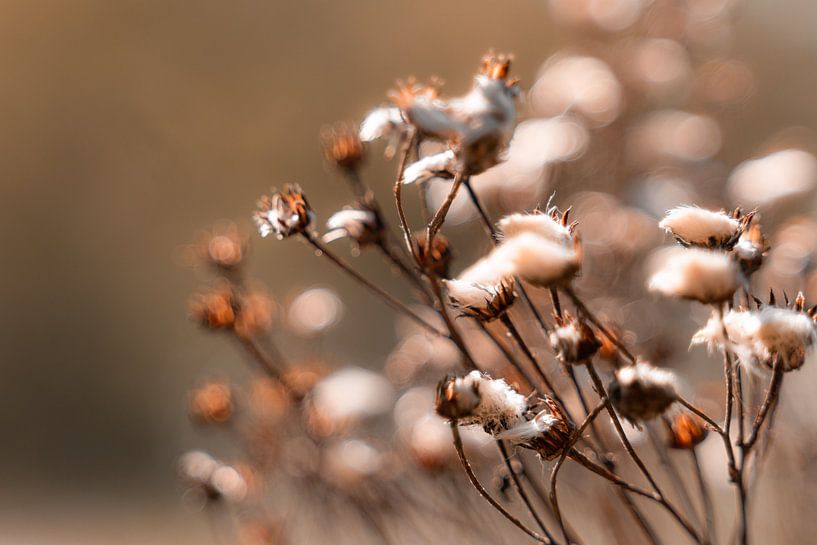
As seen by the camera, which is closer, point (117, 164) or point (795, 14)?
point (795, 14)

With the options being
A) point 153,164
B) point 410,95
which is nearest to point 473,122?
point 410,95

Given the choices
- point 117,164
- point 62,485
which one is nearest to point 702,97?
point 62,485

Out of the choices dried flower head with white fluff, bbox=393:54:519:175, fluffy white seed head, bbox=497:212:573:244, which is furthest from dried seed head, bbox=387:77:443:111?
fluffy white seed head, bbox=497:212:573:244

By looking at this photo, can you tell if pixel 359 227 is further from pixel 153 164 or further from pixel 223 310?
pixel 153 164

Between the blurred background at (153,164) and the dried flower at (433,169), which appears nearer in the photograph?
the dried flower at (433,169)

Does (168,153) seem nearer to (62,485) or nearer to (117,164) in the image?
→ (117,164)

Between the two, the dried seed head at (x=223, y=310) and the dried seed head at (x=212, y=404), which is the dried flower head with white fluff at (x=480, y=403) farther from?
the dried seed head at (x=212, y=404)

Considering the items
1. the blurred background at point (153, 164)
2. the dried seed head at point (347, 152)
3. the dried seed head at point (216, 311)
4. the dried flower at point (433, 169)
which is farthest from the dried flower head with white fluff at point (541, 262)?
the blurred background at point (153, 164)
